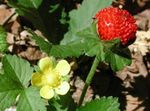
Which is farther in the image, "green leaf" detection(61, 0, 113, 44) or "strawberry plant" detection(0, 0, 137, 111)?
"green leaf" detection(61, 0, 113, 44)

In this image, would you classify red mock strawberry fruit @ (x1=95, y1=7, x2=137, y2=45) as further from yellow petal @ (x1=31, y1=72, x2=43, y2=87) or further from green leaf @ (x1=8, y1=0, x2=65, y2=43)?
green leaf @ (x1=8, y1=0, x2=65, y2=43)

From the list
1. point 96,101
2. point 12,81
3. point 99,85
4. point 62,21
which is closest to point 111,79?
point 99,85

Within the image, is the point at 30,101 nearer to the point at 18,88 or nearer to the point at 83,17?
the point at 18,88

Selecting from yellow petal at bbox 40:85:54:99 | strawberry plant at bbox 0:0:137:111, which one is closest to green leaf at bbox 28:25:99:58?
strawberry plant at bbox 0:0:137:111

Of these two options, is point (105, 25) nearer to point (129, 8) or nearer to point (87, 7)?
point (87, 7)

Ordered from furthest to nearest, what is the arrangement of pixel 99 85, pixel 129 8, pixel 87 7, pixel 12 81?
pixel 129 8
pixel 99 85
pixel 87 7
pixel 12 81
